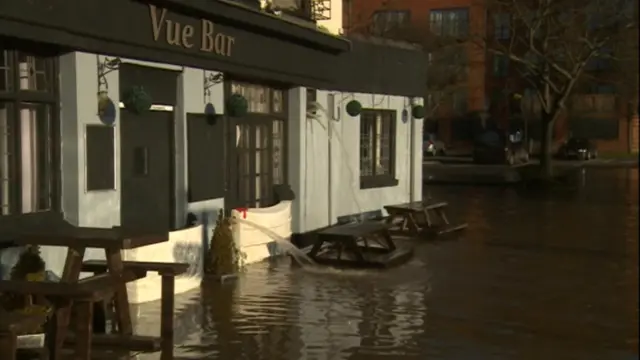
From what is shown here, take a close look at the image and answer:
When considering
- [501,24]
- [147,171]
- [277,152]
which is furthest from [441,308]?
[501,24]

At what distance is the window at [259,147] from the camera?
13.1 meters

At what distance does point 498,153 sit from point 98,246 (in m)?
38.4

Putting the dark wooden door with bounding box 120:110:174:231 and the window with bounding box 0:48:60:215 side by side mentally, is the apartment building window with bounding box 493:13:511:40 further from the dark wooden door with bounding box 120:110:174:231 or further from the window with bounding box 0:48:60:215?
the window with bounding box 0:48:60:215

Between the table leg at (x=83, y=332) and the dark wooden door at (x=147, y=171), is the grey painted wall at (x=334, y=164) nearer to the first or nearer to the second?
the dark wooden door at (x=147, y=171)

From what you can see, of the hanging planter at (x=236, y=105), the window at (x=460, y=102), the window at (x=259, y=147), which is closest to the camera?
the hanging planter at (x=236, y=105)

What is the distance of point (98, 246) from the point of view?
23.3 feet

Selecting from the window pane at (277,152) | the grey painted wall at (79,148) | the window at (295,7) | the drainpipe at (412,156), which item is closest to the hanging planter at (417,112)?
the drainpipe at (412,156)

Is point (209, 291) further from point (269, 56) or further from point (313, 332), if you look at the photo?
point (269, 56)

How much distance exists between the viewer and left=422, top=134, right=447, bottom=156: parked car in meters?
52.9

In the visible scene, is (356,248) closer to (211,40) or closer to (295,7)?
(211,40)

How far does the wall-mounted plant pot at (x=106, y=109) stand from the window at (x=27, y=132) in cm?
57

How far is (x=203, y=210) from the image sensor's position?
11859 millimetres

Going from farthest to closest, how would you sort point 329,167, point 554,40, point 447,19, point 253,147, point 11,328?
point 447,19
point 554,40
point 329,167
point 253,147
point 11,328

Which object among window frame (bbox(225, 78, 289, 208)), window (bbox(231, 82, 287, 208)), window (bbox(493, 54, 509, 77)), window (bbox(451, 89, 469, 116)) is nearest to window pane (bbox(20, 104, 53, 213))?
window frame (bbox(225, 78, 289, 208))
